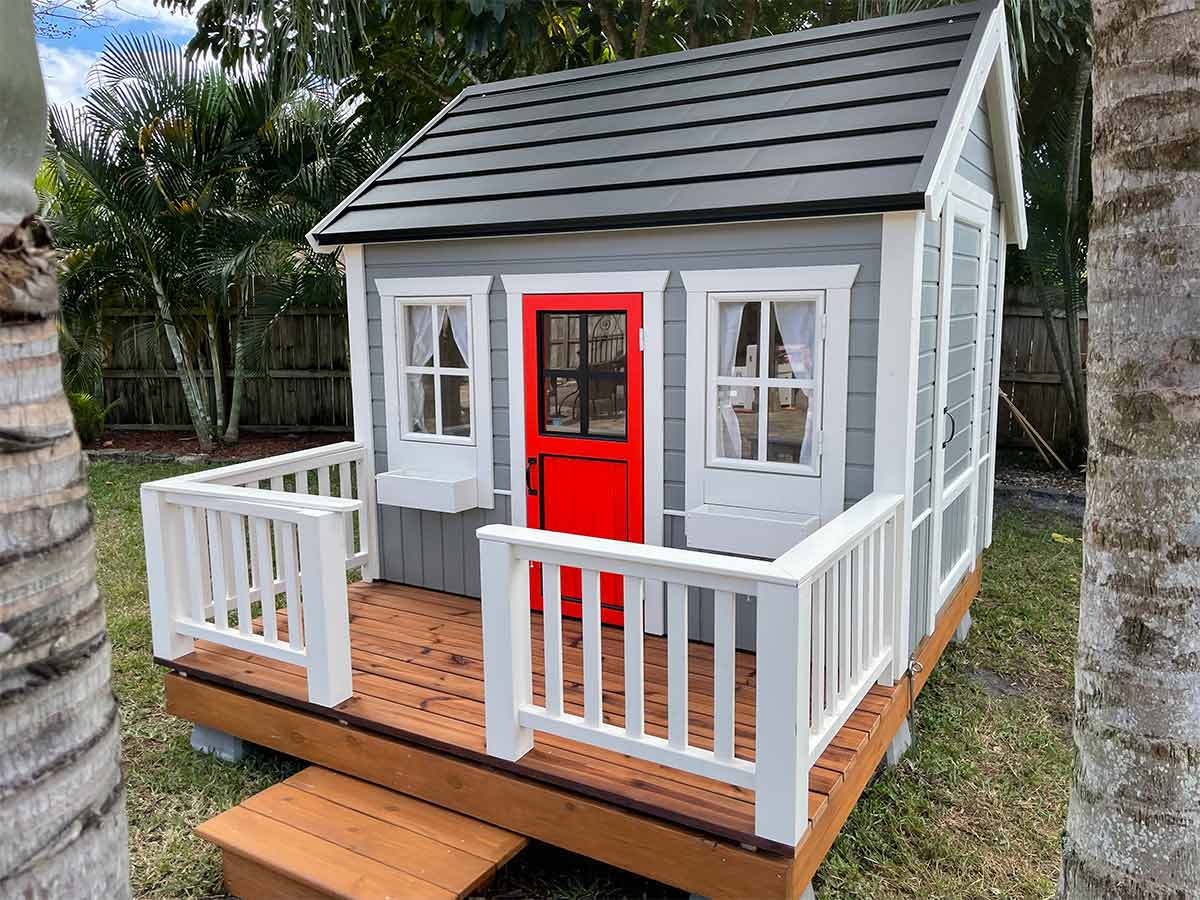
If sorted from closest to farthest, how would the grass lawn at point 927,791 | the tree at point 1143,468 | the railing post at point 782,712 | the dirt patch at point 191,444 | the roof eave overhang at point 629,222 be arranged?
the tree at point 1143,468
the railing post at point 782,712
the grass lawn at point 927,791
the roof eave overhang at point 629,222
the dirt patch at point 191,444

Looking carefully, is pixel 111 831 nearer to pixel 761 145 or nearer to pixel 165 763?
pixel 165 763

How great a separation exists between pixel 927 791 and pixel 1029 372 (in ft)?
25.0

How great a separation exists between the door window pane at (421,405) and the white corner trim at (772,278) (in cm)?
169

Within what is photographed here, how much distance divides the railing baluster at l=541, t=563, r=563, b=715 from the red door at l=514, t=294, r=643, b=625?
125 cm

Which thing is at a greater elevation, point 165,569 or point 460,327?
point 460,327

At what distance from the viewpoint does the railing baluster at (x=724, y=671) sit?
8.88 ft

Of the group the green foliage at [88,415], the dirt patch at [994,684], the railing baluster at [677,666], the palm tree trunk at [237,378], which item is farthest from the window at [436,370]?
the green foliage at [88,415]

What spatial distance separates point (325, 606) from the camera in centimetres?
352

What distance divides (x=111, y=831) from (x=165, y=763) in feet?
11.3

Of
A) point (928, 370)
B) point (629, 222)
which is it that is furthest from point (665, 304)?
point (928, 370)

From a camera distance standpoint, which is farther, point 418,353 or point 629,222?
point 418,353

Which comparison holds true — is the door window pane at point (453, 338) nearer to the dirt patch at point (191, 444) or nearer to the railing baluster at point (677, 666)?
the railing baluster at point (677, 666)

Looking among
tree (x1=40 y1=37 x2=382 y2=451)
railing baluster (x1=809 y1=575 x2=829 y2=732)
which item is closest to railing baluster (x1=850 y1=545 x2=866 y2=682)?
railing baluster (x1=809 y1=575 x2=829 y2=732)

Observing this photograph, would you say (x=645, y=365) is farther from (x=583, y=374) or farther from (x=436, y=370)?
(x=436, y=370)
